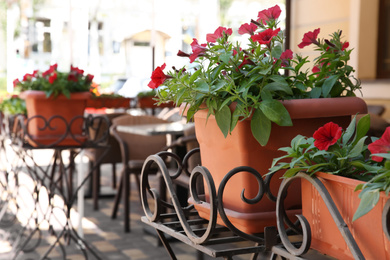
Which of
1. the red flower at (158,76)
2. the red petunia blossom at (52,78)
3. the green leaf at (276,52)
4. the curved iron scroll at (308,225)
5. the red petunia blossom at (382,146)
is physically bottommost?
the curved iron scroll at (308,225)

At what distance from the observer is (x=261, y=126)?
3.05 feet

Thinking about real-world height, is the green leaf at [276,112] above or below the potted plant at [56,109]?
above

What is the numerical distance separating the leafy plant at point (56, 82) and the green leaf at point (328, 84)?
6.95ft

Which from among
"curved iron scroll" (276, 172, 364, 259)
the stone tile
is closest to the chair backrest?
the stone tile

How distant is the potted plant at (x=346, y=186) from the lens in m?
0.67

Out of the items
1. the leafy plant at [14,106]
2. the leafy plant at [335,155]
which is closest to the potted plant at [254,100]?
the leafy plant at [335,155]

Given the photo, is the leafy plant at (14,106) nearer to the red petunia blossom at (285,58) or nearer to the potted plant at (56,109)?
the potted plant at (56,109)

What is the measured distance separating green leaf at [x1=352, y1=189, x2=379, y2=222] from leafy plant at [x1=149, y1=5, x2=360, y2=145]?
27cm

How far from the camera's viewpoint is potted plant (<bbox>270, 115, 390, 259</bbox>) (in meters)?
0.67

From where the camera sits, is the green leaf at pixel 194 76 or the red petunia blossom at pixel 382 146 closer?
the red petunia blossom at pixel 382 146

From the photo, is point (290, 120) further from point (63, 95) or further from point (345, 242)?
point (63, 95)

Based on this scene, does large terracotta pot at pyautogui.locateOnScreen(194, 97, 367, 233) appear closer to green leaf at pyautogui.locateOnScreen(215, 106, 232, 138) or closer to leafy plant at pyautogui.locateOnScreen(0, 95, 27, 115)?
green leaf at pyautogui.locateOnScreen(215, 106, 232, 138)

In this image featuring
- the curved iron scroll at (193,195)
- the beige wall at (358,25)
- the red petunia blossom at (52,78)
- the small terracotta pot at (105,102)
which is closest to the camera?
the curved iron scroll at (193,195)

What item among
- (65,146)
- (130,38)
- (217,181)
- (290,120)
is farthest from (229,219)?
(130,38)
